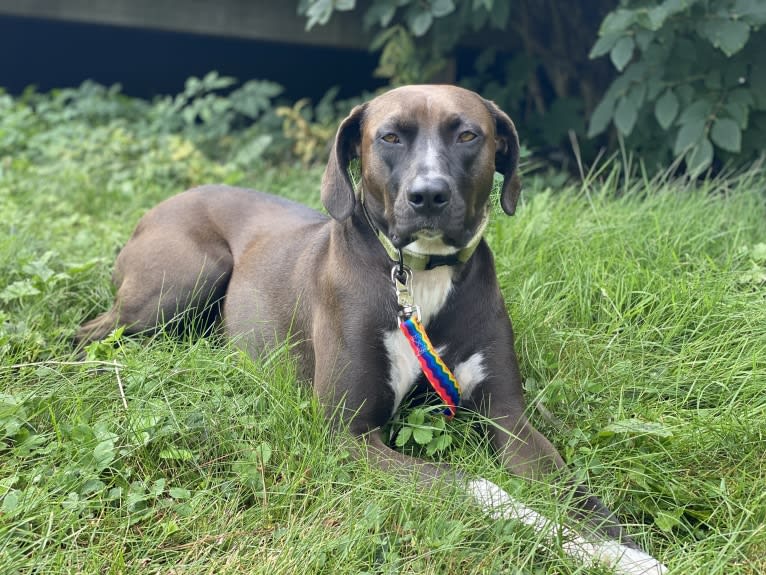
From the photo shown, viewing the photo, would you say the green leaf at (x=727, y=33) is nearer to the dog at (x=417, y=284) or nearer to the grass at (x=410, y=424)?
the grass at (x=410, y=424)

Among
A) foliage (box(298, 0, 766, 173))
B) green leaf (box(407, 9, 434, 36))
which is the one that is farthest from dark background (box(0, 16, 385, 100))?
green leaf (box(407, 9, 434, 36))

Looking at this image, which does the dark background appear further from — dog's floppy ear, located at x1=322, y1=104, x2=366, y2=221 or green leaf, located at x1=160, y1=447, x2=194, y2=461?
green leaf, located at x1=160, y1=447, x2=194, y2=461

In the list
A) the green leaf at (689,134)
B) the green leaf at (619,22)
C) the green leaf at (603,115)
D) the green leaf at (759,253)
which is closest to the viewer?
the green leaf at (759,253)

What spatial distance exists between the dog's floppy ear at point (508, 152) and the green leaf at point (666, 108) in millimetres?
1524

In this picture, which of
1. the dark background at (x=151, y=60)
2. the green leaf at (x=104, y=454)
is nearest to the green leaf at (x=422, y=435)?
the green leaf at (x=104, y=454)

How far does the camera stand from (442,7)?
4492 mm

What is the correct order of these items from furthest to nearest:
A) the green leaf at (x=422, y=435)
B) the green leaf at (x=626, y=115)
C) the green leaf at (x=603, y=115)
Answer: the green leaf at (x=603, y=115), the green leaf at (x=626, y=115), the green leaf at (x=422, y=435)

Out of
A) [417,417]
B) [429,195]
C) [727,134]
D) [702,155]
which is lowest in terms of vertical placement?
[417,417]

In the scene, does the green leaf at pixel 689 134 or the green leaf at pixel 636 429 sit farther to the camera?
the green leaf at pixel 689 134

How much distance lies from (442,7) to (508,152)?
192 centimetres

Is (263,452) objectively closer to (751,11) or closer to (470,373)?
(470,373)


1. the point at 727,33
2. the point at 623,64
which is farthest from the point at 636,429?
the point at 727,33

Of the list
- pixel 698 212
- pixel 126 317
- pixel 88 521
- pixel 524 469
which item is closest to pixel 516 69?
pixel 698 212

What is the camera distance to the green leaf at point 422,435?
8.33 feet
